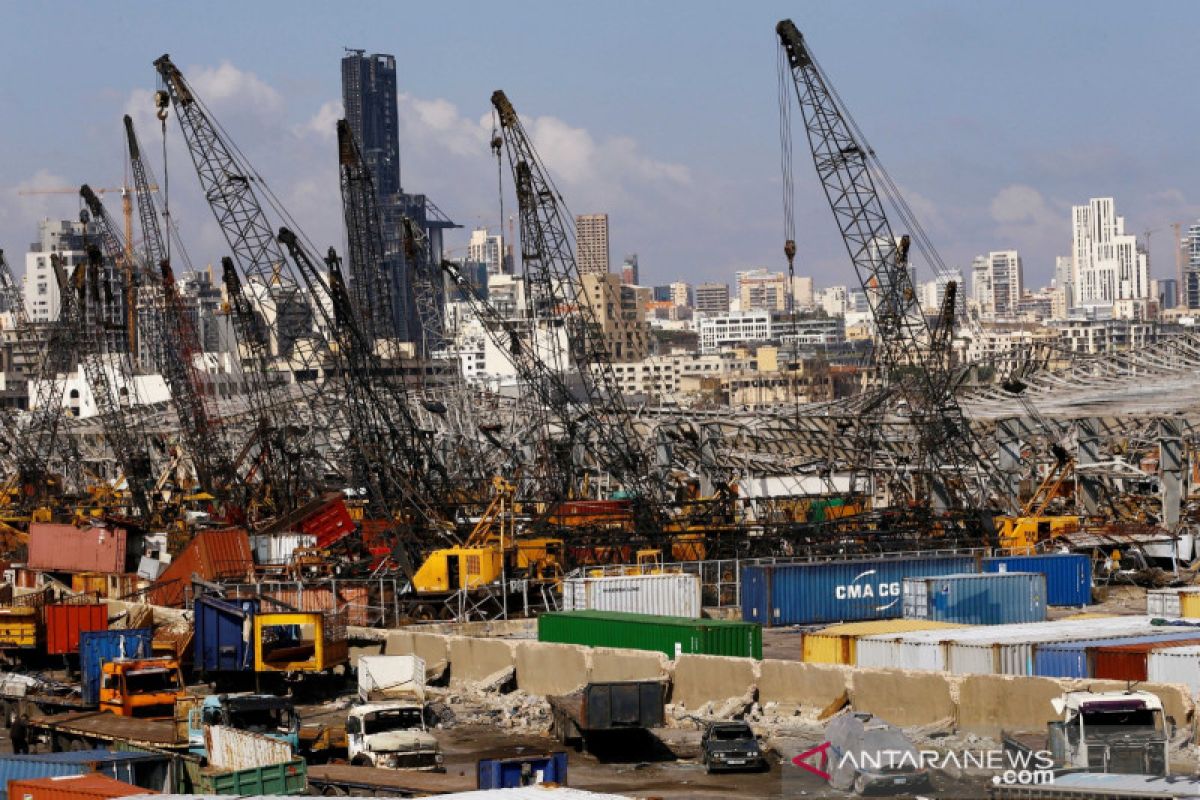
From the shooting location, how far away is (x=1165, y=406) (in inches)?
4136

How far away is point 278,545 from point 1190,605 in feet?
121

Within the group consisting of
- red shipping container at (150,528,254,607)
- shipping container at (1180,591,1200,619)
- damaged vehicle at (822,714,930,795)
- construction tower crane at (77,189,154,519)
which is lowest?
damaged vehicle at (822,714,930,795)

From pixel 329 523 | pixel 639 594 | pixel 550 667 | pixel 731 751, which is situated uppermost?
pixel 329 523

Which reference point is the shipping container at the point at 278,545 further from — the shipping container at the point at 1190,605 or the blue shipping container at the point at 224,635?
the shipping container at the point at 1190,605

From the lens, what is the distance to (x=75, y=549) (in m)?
83.1

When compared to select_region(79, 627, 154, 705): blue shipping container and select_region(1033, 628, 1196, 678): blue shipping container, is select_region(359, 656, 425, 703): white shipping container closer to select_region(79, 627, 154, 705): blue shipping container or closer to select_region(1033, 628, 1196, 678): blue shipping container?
select_region(79, 627, 154, 705): blue shipping container

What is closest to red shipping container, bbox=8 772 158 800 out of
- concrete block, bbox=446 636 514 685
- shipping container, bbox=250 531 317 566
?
concrete block, bbox=446 636 514 685

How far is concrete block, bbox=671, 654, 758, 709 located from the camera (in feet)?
157

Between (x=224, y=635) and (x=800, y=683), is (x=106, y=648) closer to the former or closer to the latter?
(x=224, y=635)

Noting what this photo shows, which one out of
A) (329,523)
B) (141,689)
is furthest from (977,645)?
(329,523)

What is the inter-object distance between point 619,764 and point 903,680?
6873 millimetres

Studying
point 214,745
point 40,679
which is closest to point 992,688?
point 214,745

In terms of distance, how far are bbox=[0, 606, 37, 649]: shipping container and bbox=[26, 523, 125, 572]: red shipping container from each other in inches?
773

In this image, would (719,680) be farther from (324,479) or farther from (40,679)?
(324,479)
